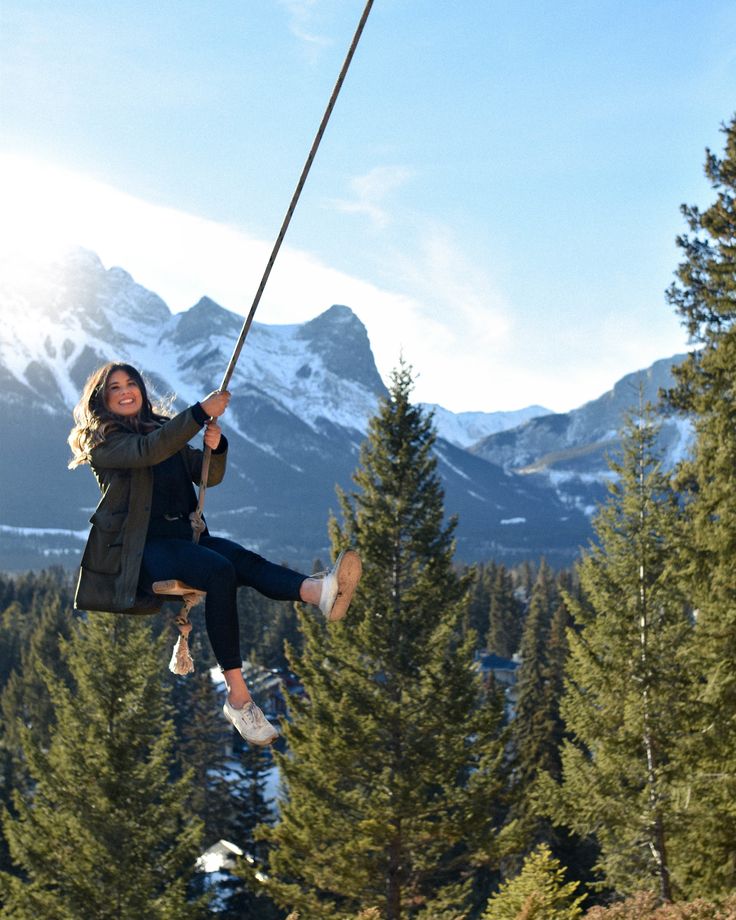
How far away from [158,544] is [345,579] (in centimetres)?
106

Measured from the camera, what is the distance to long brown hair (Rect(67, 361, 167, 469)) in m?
5.20

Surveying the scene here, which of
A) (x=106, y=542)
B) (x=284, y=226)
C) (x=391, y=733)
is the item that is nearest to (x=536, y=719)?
(x=391, y=733)

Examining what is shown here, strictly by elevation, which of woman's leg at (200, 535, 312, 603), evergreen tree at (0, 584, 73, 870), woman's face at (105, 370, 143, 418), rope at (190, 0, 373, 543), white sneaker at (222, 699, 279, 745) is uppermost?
rope at (190, 0, 373, 543)

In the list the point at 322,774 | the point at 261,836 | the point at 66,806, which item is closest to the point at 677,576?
the point at 322,774

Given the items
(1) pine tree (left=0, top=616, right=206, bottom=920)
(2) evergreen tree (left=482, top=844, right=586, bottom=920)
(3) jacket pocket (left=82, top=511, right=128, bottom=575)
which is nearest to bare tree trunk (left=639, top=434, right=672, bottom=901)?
(2) evergreen tree (left=482, top=844, right=586, bottom=920)

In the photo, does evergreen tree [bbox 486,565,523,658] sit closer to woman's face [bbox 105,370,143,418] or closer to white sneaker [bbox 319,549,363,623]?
white sneaker [bbox 319,549,363,623]

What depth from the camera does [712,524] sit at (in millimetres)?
12531

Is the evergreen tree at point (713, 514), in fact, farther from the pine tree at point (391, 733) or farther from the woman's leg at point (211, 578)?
the woman's leg at point (211, 578)

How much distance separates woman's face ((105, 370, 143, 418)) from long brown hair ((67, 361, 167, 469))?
0.02 metres

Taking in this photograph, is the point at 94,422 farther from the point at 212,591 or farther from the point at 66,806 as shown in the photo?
the point at 66,806

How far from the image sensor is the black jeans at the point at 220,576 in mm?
4930

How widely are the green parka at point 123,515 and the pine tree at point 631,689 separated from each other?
13.0 metres

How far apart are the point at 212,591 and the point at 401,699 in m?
12.5

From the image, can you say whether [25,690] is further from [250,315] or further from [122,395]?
[250,315]
